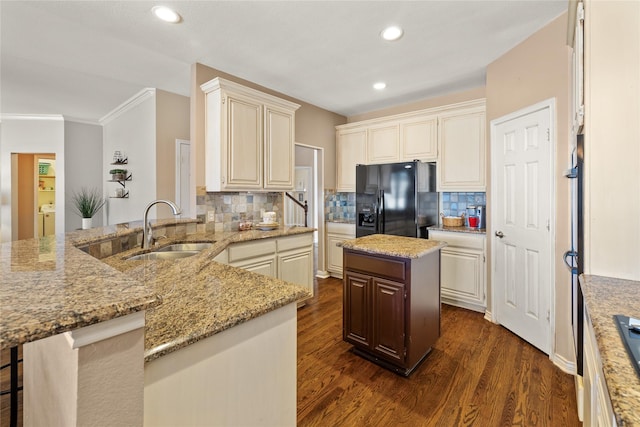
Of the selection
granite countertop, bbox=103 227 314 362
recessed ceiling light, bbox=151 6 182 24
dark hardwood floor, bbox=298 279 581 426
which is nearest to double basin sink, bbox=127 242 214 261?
granite countertop, bbox=103 227 314 362

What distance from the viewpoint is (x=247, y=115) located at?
300 cm

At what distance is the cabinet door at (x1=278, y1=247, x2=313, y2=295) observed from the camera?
3051 millimetres

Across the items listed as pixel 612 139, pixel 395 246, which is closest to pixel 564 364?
pixel 395 246

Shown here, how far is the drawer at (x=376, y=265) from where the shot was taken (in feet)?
6.55

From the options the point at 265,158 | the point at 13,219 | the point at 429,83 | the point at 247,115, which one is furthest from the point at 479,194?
the point at 13,219

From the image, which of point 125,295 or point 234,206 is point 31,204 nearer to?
point 234,206

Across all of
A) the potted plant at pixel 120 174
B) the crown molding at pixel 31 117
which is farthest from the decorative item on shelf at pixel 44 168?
the potted plant at pixel 120 174

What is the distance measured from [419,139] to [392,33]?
5.37 ft

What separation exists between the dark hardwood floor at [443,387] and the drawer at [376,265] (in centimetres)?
69

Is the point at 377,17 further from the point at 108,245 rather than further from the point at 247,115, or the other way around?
the point at 108,245

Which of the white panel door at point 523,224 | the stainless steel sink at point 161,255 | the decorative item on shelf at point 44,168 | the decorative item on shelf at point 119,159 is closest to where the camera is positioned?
the stainless steel sink at point 161,255

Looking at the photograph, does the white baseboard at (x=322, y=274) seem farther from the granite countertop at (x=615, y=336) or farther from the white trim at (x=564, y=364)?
the granite countertop at (x=615, y=336)

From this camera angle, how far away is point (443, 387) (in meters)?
1.93

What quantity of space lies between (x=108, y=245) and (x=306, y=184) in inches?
207
